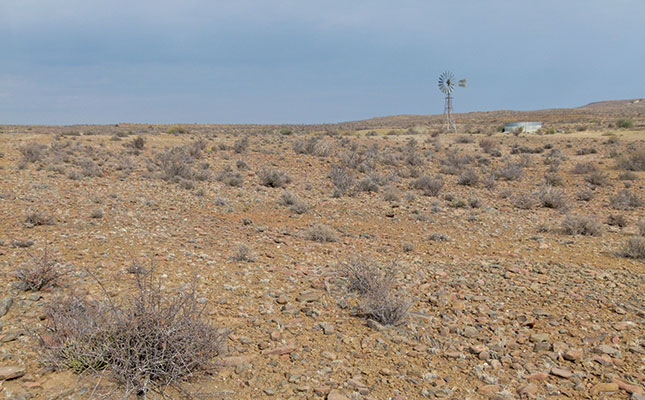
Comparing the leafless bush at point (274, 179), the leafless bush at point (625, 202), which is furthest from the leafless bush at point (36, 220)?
the leafless bush at point (625, 202)

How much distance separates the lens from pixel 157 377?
3.37 m

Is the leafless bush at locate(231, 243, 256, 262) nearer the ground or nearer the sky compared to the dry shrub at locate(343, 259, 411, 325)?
nearer the sky

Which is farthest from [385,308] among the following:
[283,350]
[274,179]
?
[274,179]

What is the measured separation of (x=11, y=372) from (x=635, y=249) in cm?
877

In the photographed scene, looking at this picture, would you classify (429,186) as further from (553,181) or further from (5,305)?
(5,305)

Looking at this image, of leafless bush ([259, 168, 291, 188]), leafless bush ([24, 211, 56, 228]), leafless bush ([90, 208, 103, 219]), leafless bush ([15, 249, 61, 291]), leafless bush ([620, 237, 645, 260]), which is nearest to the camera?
leafless bush ([15, 249, 61, 291])

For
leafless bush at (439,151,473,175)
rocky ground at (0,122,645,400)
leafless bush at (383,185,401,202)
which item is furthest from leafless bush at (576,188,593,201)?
leafless bush at (383,185,401,202)

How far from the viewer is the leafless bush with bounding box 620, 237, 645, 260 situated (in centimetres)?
695

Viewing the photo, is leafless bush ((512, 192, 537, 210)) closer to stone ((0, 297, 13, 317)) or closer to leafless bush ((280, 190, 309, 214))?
leafless bush ((280, 190, 309, 214))

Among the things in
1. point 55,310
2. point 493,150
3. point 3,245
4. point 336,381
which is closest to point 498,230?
point 336,381

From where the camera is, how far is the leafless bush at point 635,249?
6.95m

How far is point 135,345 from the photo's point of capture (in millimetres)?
3277

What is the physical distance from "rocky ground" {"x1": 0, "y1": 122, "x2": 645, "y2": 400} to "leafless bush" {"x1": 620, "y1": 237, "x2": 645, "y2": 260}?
104mm

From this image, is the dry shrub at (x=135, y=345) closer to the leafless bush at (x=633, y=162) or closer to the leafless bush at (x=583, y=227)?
the leafless bush at (x=583, y=227)
